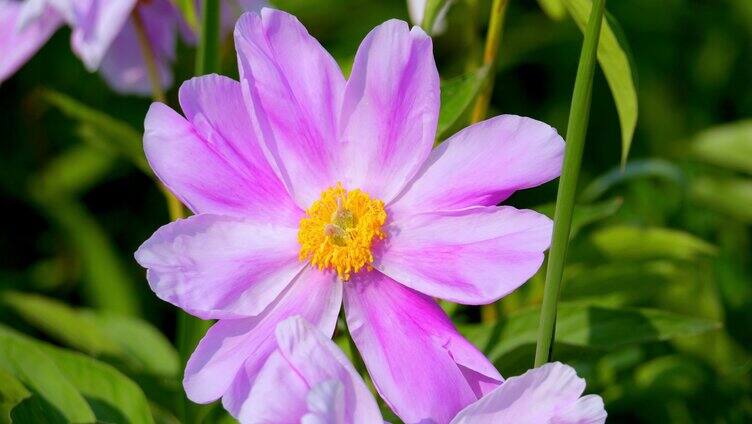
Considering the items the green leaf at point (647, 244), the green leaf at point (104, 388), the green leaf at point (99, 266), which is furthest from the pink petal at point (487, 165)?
the green leaf at point (99, 266)

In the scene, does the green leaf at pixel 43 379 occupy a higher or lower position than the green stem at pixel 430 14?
lower

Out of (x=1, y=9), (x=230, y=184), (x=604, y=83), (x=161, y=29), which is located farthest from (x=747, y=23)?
(x=230, y=184)

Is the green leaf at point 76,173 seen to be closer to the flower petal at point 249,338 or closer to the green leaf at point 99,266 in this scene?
the green leaf at point 99,266

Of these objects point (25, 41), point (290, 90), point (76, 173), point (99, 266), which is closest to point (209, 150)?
point (290, 90)

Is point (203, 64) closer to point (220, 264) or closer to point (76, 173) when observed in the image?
point (220, 264)

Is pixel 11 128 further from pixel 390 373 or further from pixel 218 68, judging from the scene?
pixel 390 373

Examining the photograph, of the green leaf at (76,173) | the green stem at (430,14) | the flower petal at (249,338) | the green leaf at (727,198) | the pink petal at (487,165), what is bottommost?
the green leaf at (727,198)

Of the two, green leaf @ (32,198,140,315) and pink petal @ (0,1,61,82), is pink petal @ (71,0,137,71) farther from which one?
green leaf @ (32,198,140,315)
